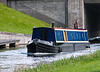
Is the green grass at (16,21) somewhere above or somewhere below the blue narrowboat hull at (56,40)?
above

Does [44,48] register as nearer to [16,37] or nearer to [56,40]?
[56,40]

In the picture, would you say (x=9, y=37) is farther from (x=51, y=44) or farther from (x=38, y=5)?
(x=38, y=5)

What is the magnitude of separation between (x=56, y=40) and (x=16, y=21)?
3010 centimetres

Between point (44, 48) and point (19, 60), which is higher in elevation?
point (44, 48)

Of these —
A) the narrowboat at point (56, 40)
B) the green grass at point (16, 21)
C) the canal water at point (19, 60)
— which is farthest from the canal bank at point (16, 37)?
the canal water at point (19, 60)

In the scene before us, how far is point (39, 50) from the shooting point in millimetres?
30859

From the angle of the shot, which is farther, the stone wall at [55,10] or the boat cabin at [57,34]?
the stone wall at [55,10]

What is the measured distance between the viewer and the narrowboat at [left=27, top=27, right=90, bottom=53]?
101 feet

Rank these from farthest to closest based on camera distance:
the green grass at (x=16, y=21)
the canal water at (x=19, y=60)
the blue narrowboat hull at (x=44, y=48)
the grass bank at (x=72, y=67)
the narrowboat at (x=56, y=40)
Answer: the green grass at (x=16, y=21) → the narrowboat at (x=56, y=40) → the blue narrowboat hull at (x=44, y=48) → the canal water at (x=19, y=60) → the grass bank at (x=72, y=67)

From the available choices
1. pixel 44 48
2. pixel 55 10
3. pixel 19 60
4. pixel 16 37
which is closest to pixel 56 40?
pixel 44 48

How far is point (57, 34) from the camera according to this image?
111 ft

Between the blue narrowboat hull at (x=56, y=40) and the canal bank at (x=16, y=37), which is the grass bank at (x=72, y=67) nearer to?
the blue narrowboat hull at (x=56, y=40)

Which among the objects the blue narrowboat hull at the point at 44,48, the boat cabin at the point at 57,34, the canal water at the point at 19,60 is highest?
the boat cabin at the point at 57,34

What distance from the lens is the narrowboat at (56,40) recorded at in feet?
101
